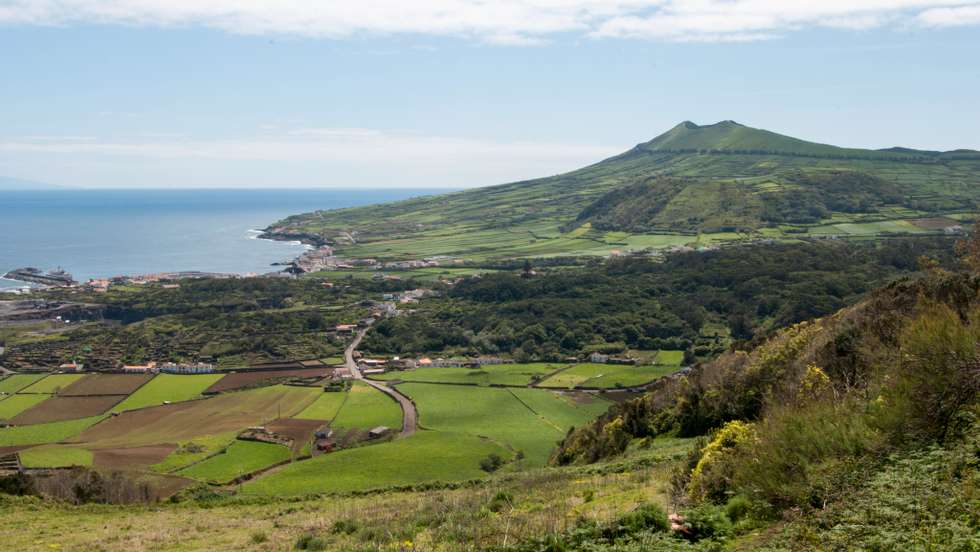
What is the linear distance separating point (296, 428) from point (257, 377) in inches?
708

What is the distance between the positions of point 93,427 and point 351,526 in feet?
126

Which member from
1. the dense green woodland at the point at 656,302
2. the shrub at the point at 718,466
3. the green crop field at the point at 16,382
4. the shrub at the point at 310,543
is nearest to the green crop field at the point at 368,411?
the dense green woodland at the point at 656,302

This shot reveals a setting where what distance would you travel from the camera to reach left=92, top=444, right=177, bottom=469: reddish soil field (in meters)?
36.9

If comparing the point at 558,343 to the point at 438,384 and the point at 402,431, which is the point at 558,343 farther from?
the point at 402,431

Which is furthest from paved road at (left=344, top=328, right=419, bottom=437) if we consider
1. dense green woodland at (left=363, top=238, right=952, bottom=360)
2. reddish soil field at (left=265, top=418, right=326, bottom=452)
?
reddish soil field at (left=265, top=418, right=326, bottom=452)

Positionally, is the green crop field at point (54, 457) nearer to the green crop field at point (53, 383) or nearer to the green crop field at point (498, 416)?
the green crop field at point (53, 383)

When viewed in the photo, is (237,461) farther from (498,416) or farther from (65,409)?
(65,409)

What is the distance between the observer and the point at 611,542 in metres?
9.83

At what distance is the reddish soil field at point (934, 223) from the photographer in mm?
110412

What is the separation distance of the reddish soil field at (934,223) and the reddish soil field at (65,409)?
114430mm

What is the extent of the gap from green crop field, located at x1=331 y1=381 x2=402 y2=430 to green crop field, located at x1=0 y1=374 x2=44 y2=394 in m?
26.9

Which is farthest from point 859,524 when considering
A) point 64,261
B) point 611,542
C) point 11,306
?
point 64,261

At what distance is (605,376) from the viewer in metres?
58.4

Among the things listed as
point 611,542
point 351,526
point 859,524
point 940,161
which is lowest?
point 351,526
